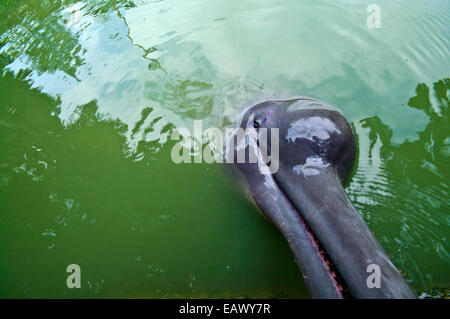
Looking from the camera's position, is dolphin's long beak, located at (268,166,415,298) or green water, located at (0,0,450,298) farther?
green water, located at (0,0,450,298)

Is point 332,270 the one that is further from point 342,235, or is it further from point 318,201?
point 318,201

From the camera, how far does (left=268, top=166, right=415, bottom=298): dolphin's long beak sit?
1.64m

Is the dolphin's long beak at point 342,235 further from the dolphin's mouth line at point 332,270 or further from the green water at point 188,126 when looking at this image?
the green water at point 188,126

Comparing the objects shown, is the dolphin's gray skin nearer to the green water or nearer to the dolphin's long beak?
the dolphin's long beak

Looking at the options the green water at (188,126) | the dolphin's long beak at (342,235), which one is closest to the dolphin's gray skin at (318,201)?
the dolphin's long beak at (342,235)

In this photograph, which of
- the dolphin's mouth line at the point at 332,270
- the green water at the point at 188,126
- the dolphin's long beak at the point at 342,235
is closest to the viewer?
the dolphin's long beak at the point at 342,235

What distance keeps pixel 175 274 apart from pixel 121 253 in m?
0.48

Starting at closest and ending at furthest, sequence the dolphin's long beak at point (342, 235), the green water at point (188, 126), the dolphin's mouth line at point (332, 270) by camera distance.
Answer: the dolphin's long beak at point (342, 235) → the dolphin's mouth line at point (332, 270) → the green water at point (188, 126)

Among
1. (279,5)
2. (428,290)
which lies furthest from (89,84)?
(428,290)

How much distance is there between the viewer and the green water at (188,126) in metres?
2.48

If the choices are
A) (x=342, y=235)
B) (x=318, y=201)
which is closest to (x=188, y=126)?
(x=318, y=201)

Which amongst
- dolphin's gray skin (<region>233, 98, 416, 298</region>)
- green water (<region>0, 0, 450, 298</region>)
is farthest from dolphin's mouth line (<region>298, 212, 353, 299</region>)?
green water (<region>0, 0, 450, 298</region>)
